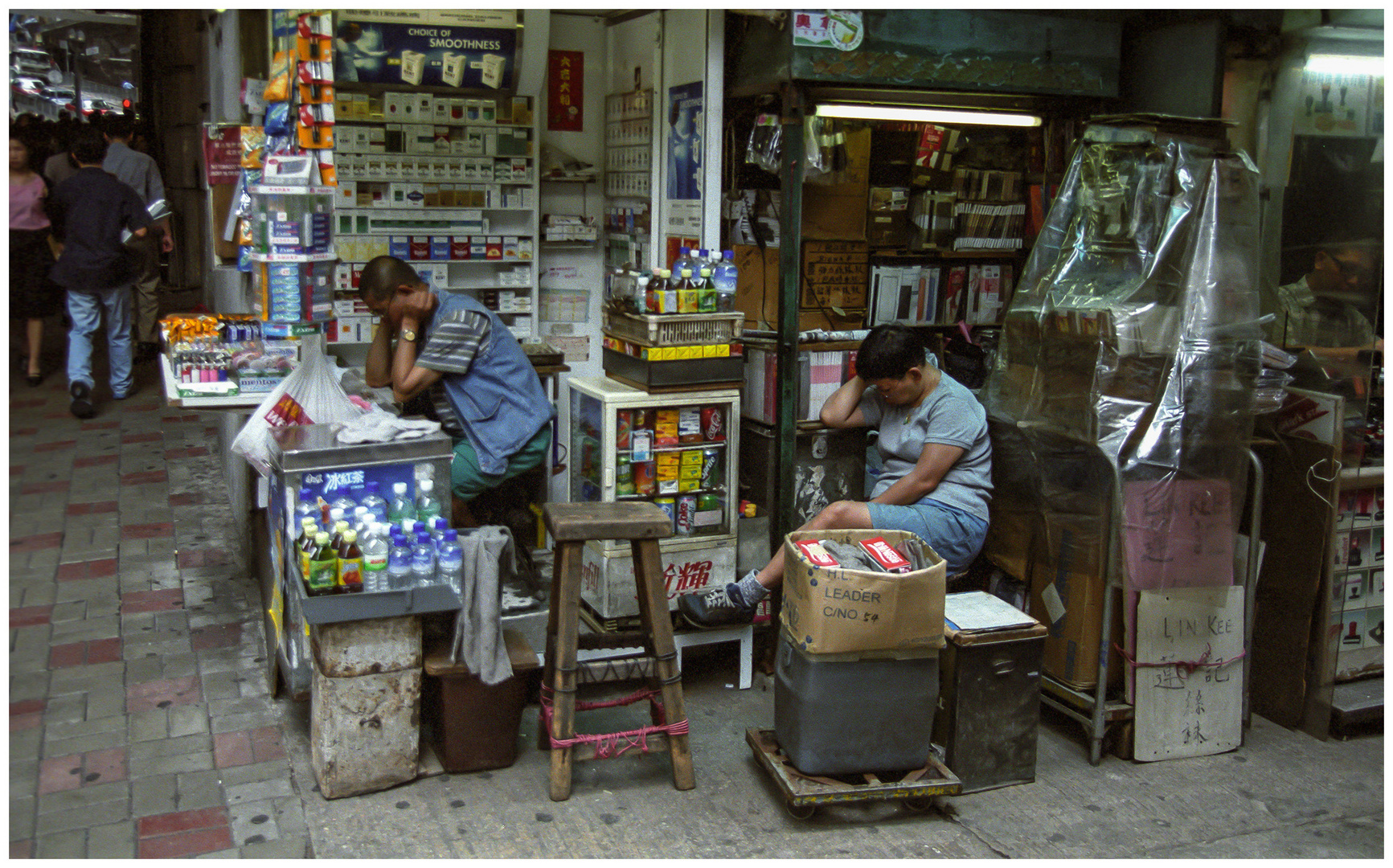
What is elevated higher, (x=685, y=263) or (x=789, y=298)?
(x=685, y=263)

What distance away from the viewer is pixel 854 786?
3637 millimetres

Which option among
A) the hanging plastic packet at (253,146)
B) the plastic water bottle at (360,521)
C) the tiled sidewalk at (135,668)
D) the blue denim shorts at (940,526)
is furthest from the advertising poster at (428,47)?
the blue denim shorts at (940,526)

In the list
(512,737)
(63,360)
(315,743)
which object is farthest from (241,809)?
(63,360)

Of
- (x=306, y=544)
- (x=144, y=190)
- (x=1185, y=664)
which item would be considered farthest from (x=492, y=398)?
(x=144, y=190)

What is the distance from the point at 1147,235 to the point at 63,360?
337 inches

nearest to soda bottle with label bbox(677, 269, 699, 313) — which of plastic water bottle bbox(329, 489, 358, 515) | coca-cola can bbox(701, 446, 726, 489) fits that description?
coca-cola can bbox(701, 446, 726, 489)

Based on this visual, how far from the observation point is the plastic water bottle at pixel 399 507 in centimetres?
394

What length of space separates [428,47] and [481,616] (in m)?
3.59

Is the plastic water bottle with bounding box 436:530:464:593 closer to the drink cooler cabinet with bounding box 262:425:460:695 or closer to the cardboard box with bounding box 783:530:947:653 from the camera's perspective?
the drink cooler cabinet with bounding box 262:425:460:695

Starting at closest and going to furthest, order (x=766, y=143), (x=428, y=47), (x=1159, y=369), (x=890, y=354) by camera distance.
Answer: (x=1159, y=369) → (x=890, y=354) → (x=766, y=143) → (x=428, y=47)

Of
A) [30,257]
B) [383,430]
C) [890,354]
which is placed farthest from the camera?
[30,257]

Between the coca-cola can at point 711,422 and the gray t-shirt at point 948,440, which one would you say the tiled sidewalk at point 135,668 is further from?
the gray t-shirt at point 948,440

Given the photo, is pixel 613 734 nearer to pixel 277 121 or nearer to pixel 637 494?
pixel 637 494

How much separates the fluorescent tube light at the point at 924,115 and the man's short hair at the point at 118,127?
24.3 ft
